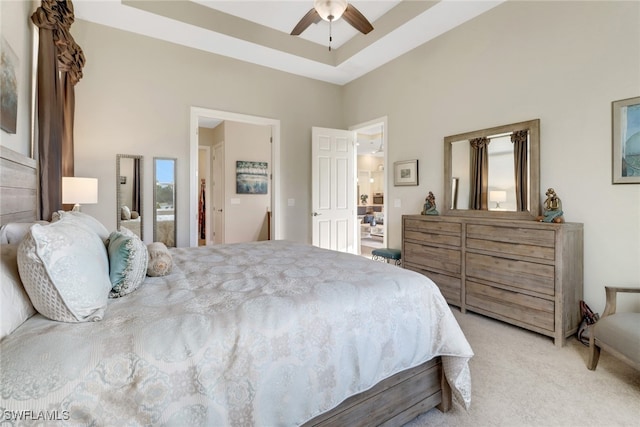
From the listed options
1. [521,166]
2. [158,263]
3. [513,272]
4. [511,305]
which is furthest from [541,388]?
[158,263]

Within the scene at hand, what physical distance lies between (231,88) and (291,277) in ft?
11.2

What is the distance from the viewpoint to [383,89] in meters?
4.34

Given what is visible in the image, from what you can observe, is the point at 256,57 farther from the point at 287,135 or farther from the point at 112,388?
the point at 112,388

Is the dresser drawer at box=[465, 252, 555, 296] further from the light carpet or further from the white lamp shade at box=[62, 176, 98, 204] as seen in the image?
the white lamp shade at box=[62, 176, 98, 204]

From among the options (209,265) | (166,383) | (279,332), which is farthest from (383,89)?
(166,383)

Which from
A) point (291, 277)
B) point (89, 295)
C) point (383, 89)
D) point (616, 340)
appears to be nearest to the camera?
point (89, 295)

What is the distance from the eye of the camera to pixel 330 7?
2398 mm

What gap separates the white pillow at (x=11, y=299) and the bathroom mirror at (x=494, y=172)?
3.40 m

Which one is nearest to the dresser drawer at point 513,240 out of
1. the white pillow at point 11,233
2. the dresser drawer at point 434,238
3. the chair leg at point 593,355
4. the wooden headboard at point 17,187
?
the dresser drawer at point 434,238

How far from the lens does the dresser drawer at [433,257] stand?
3045 mm

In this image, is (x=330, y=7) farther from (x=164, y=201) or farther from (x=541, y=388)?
(x=541, y=388)

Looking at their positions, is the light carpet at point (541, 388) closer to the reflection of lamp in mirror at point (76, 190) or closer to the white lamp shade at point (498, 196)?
the white lamp shade at point (498, 196)

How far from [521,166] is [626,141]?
72cm

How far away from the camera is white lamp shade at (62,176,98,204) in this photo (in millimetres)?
2529
